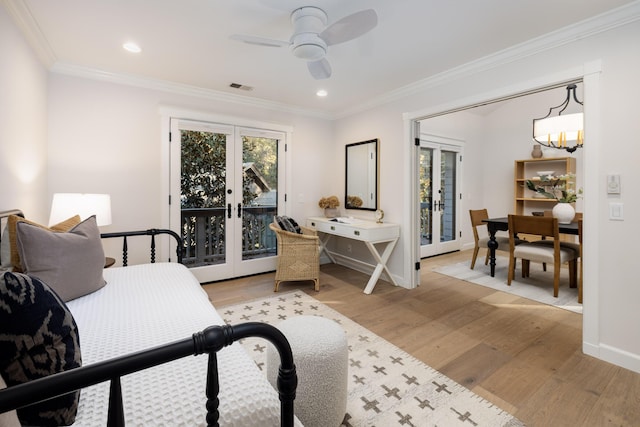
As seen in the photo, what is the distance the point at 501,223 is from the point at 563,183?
2.05 metres

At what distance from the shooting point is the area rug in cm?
325

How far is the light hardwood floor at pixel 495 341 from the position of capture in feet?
5.58

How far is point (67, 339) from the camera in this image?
0.85 meters

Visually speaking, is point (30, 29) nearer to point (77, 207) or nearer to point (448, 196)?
point (77, 207)

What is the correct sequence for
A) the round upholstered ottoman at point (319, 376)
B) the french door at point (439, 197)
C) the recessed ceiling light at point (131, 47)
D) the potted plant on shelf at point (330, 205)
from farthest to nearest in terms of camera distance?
the french door at point (439, 197) → the potted plant on shelf at point (330, 205) → the recessed ceiling light at point (131, 47) → the round upholstered ottoman at point (319, 376)

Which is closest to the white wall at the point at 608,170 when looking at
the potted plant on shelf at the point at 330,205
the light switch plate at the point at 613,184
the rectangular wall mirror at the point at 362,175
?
the light switch plate at the point at 613,184

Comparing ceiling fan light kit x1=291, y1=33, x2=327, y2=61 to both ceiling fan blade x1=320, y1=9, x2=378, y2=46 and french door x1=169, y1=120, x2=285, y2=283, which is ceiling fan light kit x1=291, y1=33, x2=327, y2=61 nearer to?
ceiling fan blade x1=320, y1=9, x2=378, y2=46

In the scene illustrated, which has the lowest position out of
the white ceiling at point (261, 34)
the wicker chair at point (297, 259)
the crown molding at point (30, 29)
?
the wicker chair at point (297, 259)

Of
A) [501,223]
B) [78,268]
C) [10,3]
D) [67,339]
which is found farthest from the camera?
[501,223]

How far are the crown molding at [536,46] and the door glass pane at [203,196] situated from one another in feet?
7.84

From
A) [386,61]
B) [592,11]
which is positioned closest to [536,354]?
[592,11]

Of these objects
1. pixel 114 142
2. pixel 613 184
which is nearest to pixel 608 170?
pixel 613 184

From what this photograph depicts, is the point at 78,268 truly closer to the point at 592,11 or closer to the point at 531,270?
the point at 592,11

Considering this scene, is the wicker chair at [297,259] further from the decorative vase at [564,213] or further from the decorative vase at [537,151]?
the decorative vase at [537,151]
